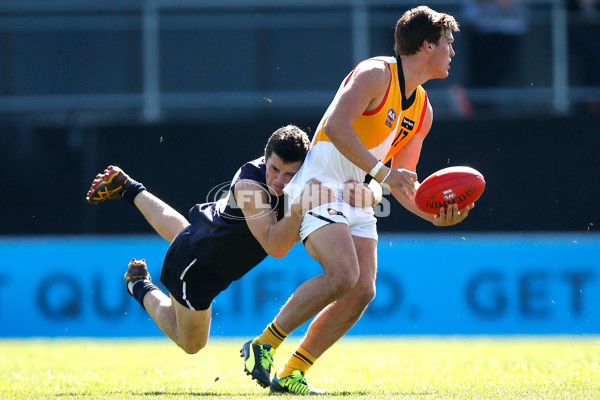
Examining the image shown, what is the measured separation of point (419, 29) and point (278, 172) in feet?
3.78

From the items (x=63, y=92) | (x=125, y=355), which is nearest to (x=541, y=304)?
(x=125, y=355)

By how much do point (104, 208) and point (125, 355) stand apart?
8.98ft

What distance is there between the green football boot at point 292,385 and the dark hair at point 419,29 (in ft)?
6.37

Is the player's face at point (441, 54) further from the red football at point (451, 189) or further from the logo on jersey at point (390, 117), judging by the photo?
the red football at point (451, 189)

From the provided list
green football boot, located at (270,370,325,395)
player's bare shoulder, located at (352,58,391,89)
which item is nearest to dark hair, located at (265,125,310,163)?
player's bare shoulder, located at (352,58,391,89)

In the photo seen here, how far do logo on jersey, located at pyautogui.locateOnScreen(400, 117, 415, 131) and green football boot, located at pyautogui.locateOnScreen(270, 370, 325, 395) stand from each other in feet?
5.12

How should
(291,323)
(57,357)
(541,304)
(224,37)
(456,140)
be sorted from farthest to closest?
(224,37), (456,140), (541,304), (57,357), (291,323)

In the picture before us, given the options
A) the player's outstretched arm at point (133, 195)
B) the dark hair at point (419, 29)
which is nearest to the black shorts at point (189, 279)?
the player's outstretched arm at point (133, 195)

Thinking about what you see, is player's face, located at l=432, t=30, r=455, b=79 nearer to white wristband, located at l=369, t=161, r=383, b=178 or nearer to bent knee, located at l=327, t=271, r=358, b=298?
white wristband, located at l=369, t=161, r=383, b=178

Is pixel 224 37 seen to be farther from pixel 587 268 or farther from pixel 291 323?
pixel 291 323

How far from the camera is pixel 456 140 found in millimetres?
10508

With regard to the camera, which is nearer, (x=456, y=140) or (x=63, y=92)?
(x=456, y=140)

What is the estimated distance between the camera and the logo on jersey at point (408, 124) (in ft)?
19.2

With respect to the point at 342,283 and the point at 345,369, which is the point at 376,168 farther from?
the point at 345,369
